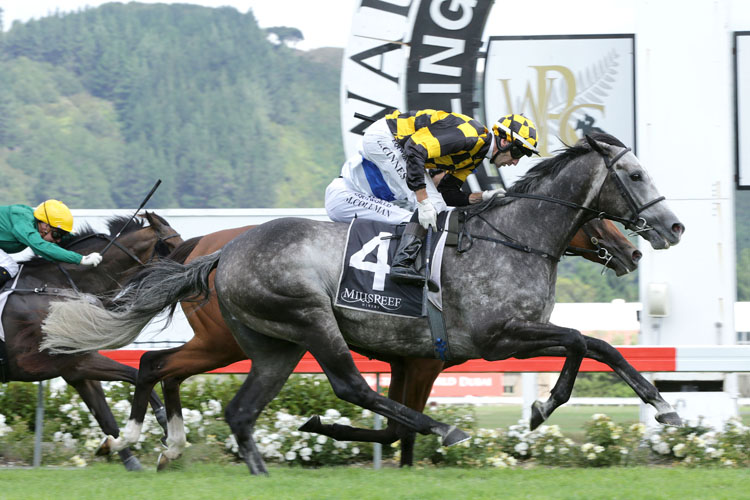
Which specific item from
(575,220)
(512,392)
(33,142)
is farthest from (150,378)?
(33,142)

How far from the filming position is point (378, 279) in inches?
191

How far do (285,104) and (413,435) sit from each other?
71.4m

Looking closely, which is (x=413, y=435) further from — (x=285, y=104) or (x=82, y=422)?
(x=285, y=104)

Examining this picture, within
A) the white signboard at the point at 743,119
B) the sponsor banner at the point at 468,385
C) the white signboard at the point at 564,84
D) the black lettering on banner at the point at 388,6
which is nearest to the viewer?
the white signboard at the point at 743,119

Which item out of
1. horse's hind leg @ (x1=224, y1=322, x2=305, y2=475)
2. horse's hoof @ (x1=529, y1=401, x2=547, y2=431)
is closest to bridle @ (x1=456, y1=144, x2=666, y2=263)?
horse's hoof @ (x1=529, y1=401, x2=547, y2=431)

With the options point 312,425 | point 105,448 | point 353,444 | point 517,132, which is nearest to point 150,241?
point 105,448

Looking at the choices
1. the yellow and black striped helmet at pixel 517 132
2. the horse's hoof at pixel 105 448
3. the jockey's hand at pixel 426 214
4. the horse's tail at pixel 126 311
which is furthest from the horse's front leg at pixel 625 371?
the horse's hoof at pixel 105 448

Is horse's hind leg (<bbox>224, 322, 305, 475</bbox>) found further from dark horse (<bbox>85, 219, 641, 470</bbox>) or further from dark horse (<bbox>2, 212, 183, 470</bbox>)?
dark horse (<bbox>2, 212, 183, 470</bbox>)

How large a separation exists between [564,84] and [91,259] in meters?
4.62

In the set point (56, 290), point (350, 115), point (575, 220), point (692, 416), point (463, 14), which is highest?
point (463, 14)

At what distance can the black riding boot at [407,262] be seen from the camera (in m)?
4.79

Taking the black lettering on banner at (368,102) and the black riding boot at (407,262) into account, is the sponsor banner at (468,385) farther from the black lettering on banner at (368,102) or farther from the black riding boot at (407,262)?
the black riding boot at (407,262)

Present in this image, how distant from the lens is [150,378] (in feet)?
18.5

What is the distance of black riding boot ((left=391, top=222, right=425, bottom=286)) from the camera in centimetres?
479
